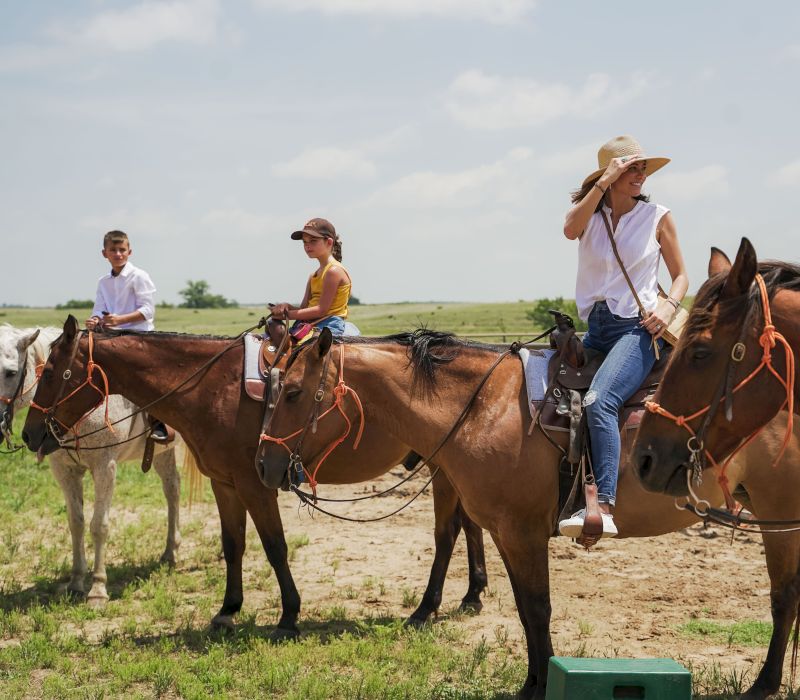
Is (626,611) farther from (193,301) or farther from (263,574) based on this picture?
(193,301)

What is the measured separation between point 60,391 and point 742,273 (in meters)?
5.57

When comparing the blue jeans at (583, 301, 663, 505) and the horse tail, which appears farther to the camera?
the horse tail

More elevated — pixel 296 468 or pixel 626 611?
pixel 296 468

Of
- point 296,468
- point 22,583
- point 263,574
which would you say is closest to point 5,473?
point 22,583

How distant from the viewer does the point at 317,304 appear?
7391 mm

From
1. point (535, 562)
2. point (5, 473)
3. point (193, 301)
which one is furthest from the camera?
point (193, 301)

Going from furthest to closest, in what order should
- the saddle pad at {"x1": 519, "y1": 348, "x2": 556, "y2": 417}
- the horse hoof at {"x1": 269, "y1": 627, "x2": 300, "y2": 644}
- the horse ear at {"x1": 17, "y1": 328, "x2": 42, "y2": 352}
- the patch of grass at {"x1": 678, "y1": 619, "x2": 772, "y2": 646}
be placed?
the horse ear at {"x1": 17, "y1": 328, "x2": 42, "y2": 352}, the horse hoof at {"x1": 269, "y1": 627, "x2": 300, "y2": 644}, the patch of grass at {"x1": 678, "y1": 619, "x2": 772, "y2": 646}, the saddle pad at {"x1": 519, "y1": 348, "x2": 556, "y2": 417}

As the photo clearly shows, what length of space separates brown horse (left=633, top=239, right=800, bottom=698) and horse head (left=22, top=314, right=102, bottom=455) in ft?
16.2

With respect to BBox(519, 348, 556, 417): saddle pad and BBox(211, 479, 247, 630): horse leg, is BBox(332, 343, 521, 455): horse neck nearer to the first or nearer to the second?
BBox(519, 348, 556, 417): saddle pad

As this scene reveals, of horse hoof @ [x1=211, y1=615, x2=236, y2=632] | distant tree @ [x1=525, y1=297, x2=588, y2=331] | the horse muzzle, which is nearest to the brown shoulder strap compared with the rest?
horse hoof @ [x1=211, y1=615, x2=236, y2=632]

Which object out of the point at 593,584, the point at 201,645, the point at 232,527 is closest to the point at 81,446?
the point at 232,527

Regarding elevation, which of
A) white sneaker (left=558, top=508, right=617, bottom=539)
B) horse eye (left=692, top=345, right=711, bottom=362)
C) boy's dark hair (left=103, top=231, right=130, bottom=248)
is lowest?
white sneaker (left=558, top=508, right=617, bottom=539)

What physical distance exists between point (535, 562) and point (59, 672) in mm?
3537

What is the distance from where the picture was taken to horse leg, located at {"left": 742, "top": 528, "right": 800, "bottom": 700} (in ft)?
17.4
